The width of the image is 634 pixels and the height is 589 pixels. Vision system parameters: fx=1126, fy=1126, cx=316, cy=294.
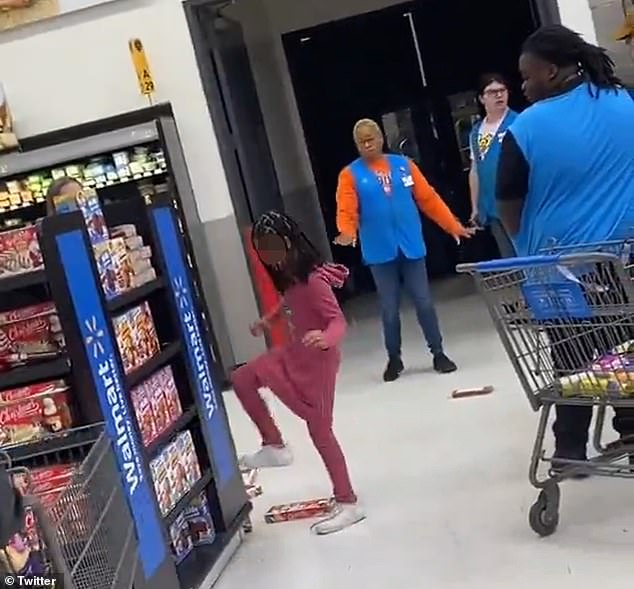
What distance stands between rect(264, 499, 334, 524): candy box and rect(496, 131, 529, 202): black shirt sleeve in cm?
138

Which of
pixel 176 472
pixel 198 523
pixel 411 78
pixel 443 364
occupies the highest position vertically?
pixel 411 78

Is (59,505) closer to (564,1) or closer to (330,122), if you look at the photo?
(564,1)

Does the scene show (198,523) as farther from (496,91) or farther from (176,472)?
(496,91)

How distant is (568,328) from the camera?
3.39m

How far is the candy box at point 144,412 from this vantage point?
3496mm

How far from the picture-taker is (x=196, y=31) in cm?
756

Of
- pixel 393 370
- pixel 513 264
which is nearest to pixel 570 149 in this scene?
pixel 513 264

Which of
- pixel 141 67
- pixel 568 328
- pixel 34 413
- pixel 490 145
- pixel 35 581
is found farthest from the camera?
pixel 141 67

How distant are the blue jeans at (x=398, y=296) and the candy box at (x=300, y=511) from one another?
231cm

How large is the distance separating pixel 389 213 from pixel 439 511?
8.78ft

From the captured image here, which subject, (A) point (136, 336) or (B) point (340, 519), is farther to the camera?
(B) point (340, 519)

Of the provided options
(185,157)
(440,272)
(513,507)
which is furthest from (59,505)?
(440,272)

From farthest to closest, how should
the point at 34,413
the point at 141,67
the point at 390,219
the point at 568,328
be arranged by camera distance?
the point at 141,67
the point at 390,219
the point at 568,328
the point at 34,413

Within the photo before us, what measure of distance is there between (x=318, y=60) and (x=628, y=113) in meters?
7.55
